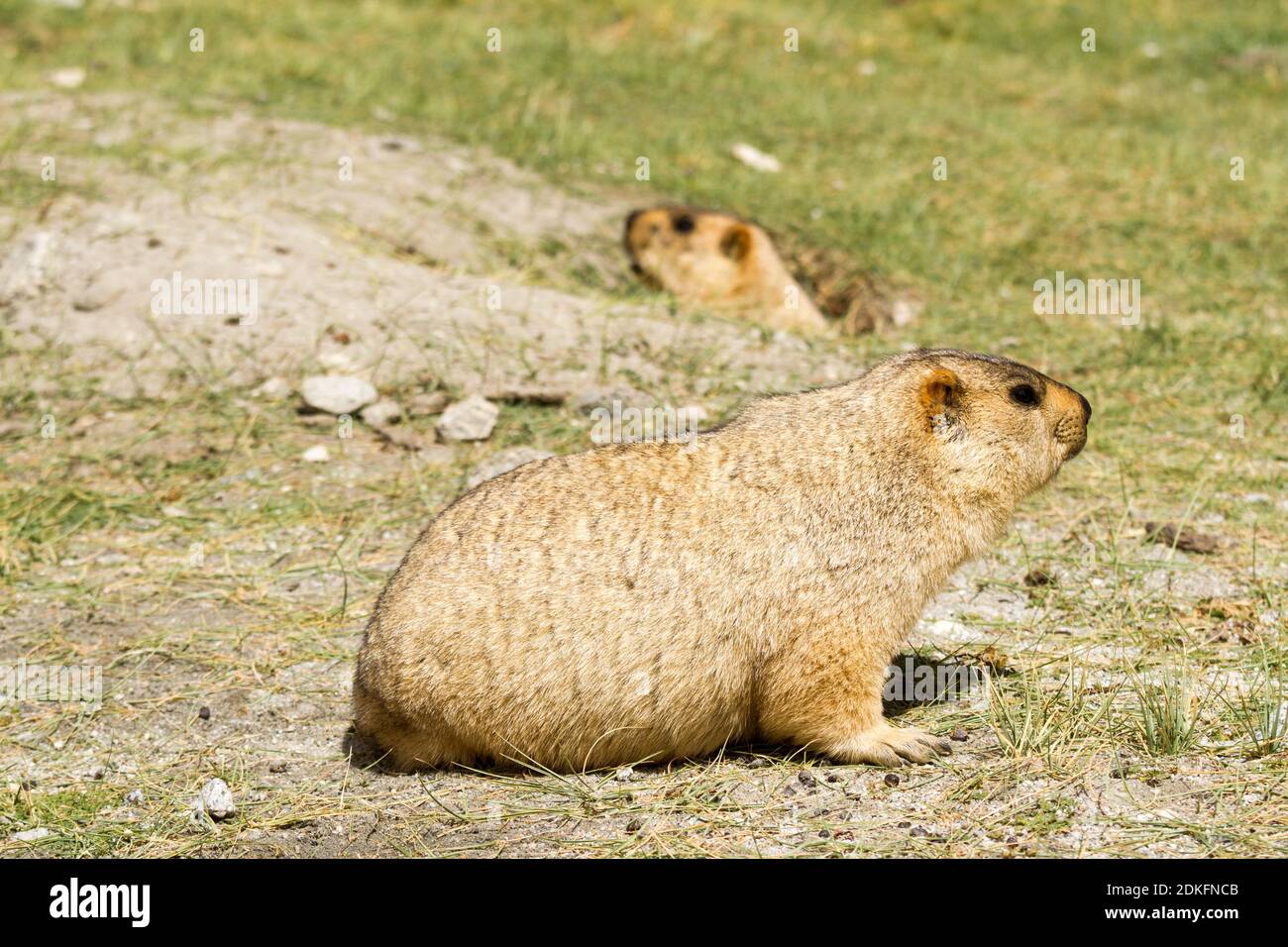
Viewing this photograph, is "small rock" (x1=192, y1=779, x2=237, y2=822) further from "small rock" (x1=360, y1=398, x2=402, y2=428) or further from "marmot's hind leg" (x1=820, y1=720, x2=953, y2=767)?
"small rock" (x1=360, y1=398, x2=402, y2=428)

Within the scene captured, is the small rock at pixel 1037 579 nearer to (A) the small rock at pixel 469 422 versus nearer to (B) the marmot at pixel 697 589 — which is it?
(B) the marmot at pixel 697 589

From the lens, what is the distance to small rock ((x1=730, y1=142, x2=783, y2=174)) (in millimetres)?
10758

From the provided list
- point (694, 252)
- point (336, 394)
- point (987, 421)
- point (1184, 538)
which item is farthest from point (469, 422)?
point (1184, 538)

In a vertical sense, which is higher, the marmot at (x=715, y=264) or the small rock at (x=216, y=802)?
the marmot at (x=715, y=264)

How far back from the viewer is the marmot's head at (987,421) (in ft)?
13.9

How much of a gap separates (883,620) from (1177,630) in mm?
1375

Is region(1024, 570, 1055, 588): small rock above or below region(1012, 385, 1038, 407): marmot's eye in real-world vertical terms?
below

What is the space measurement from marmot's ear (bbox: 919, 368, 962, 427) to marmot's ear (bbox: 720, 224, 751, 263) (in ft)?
15.2

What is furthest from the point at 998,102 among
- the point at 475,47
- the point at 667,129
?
the point at 475,47

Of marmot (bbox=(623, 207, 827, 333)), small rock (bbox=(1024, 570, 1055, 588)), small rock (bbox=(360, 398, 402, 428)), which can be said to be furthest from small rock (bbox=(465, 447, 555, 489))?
marmot (bbox=(623, 207, 827, 333))

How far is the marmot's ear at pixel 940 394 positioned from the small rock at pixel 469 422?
295cm

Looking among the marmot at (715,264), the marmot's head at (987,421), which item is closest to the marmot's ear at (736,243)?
the marmot at (715,264)

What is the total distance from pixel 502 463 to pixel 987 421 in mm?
2710

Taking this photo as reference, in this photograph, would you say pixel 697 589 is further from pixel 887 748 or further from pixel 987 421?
pixel 987 421
